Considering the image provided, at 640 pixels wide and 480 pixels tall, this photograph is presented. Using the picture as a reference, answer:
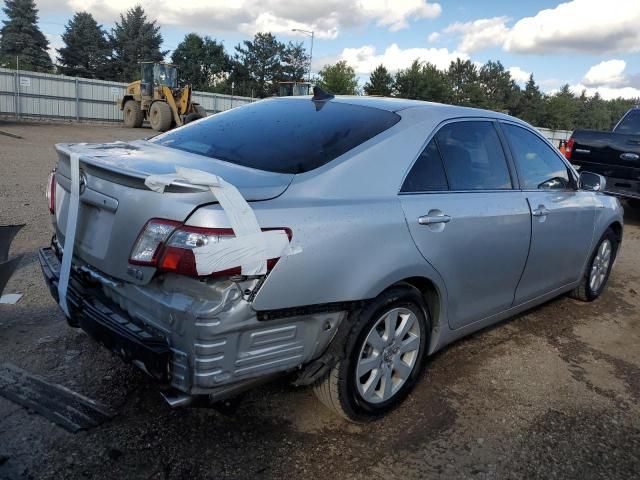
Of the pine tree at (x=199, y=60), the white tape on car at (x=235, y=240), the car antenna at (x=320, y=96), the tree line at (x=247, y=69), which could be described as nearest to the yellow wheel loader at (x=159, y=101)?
the car antenna at (x=320, y=96)

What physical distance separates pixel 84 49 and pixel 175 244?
76458 millimetres

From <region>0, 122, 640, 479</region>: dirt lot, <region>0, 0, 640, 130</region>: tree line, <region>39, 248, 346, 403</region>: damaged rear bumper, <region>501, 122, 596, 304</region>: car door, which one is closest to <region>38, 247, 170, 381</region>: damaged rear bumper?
<region>39, 248, 346, 403</region>: damaged rear bumper

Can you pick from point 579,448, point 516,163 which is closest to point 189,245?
point 579,448

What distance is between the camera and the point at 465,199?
3.23 meters

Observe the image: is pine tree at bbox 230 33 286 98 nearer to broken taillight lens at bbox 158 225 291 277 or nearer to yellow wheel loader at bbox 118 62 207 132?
yellow wheel loader at bbox 118 62 207 132

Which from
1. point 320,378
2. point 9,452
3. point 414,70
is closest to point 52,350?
point 9,452

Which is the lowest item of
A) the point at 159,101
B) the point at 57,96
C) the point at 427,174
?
the point at 57,96

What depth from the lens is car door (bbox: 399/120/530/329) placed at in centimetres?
297

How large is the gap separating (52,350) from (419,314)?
2.24 meters

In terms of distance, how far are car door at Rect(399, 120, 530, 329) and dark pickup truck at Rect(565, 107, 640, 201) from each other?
637 cm

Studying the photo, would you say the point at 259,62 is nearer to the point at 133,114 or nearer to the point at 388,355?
the point at 133,114

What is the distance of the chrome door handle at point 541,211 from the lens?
3765 mm

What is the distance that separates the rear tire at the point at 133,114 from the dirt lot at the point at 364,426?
75.6ft

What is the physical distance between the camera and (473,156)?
3.47 m
